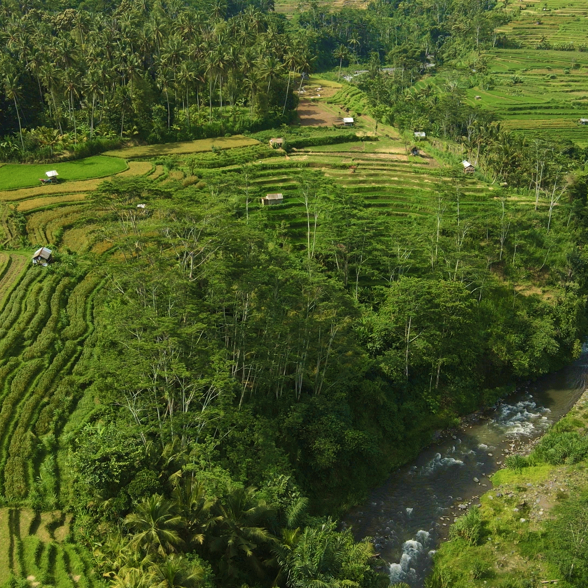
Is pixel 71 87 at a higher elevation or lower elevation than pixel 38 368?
higher

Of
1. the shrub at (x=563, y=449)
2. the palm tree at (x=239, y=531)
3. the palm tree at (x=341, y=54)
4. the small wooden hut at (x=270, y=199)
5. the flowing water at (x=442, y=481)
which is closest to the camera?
the palm tree at (x=239, y=531)

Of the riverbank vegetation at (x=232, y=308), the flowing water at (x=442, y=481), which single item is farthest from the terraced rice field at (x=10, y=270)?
the flowing water at (x=442, y=481)

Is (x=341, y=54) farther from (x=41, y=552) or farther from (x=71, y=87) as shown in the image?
(x=41, y=552)

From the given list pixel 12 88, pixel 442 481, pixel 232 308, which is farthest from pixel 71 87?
pixel 442 481

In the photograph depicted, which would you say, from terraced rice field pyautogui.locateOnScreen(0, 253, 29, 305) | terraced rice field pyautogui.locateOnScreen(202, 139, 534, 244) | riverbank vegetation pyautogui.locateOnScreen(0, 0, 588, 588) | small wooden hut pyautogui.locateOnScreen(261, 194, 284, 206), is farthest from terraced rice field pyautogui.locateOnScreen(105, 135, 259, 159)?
terraced rice field pyautogui.locateOnScreen(0, 253, 29, 305)

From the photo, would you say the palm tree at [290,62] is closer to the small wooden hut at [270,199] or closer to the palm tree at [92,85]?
the palm tree at [92,85]

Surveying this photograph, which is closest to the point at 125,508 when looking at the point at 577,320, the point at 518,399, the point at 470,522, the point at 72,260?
the point at 470,522
